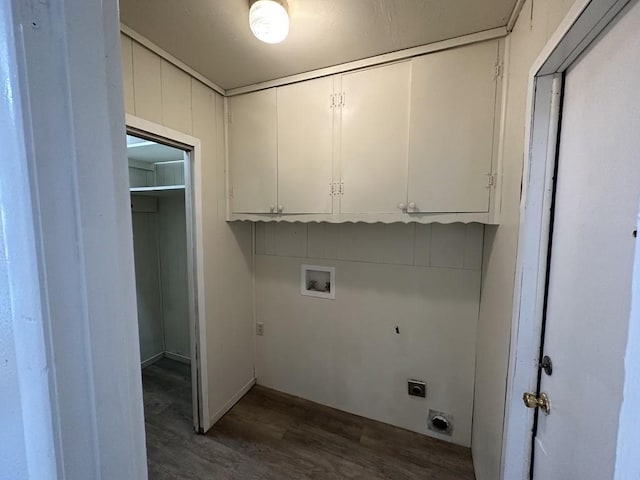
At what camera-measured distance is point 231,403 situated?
6.72ft

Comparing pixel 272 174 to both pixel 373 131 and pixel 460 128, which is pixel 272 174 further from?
pixel 460 128

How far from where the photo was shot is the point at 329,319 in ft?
6.61

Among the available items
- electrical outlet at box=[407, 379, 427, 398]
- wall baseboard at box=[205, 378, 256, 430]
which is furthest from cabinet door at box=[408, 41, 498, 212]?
wall baseboard at box=[205, 378, 256, 430]

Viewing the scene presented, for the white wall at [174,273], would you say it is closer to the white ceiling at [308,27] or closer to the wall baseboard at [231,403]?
the wall baseboard at [231,403]

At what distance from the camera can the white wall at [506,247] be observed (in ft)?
3.01

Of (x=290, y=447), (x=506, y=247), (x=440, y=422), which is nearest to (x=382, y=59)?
(x=506, y=247)

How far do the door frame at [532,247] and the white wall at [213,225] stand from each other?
169cm

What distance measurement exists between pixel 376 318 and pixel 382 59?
1.60m

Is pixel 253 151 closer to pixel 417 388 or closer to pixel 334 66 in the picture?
pixel 334 66

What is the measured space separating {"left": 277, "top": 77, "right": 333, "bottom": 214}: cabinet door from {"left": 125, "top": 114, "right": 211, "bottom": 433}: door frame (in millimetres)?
525

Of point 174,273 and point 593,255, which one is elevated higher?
point 593,255

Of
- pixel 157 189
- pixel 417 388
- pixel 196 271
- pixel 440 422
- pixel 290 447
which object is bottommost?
pixel 290 447

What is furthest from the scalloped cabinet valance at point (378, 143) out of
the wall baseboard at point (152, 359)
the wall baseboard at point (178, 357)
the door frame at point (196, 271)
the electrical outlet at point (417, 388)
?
the wall baseboard at point (152, 359)

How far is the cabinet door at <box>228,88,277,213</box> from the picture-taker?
1.73 meters
